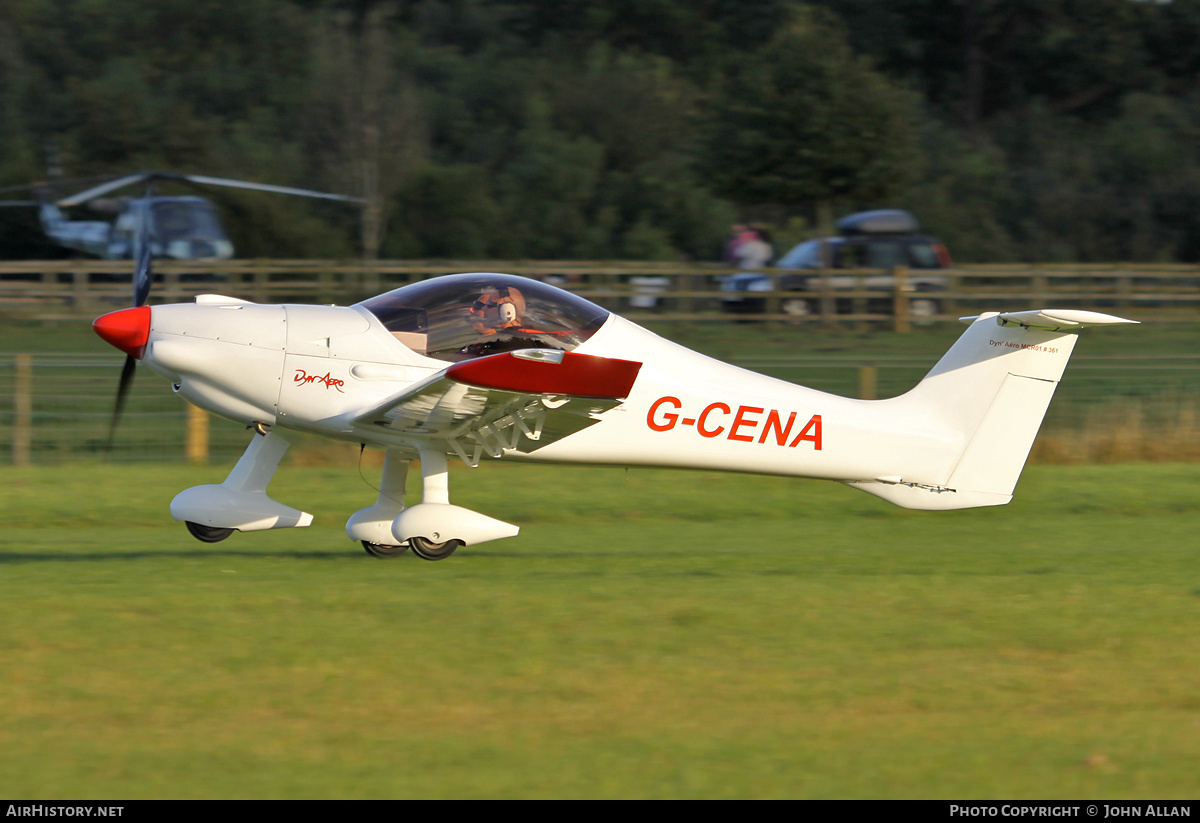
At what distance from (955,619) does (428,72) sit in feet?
141

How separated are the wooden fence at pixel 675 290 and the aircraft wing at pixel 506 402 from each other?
53.0 ft

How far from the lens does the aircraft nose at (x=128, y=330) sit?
26.9ft

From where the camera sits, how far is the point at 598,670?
6.23 meters

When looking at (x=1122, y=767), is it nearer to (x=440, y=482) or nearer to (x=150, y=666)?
(x=150, y=666)

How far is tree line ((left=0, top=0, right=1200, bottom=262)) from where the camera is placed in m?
30.4

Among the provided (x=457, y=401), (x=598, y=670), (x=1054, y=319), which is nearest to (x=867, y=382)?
(x=1054, y=319)

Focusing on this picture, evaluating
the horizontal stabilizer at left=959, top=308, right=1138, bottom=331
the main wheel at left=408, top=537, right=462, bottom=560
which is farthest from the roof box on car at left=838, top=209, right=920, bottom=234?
the main wheel at left=408, top=537, right=462, bottom=560

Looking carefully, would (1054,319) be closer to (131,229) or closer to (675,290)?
(675,290)

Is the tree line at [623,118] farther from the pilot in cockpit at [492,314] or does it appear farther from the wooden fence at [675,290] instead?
the pilot in cockpit at [492,314]

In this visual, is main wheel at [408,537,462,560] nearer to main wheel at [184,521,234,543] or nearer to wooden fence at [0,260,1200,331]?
main wheel at [184,521,234,543]

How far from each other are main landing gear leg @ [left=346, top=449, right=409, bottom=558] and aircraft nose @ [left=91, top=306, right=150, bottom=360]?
1726 millimetres

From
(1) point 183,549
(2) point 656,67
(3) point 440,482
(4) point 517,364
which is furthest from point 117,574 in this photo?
(2) point 656,67

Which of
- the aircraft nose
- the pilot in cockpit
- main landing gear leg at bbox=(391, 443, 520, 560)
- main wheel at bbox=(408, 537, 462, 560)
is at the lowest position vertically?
main wheel at bbox=(408, 537, 462, 560)

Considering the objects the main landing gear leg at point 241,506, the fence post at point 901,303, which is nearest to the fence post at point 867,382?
the main landing gear leg at point 241,506
